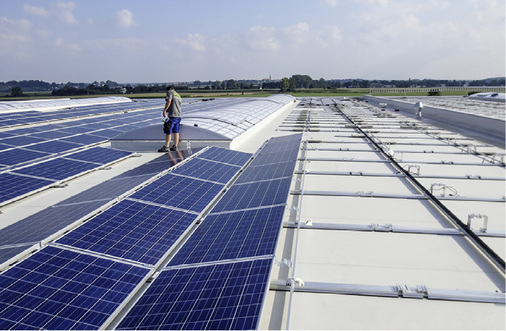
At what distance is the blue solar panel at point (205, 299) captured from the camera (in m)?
4.55

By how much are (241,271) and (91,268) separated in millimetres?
2559

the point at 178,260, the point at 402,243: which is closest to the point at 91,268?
the point at 178,260

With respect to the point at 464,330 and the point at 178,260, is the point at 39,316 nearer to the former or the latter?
the point at 178,260

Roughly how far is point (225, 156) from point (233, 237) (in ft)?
26.3

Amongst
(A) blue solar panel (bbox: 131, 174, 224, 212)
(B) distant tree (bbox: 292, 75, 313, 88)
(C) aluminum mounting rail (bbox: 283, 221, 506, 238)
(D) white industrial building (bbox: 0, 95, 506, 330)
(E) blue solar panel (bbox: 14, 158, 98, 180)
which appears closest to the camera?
(D) white industrial building (bbox: 0, 95, 506, 330)

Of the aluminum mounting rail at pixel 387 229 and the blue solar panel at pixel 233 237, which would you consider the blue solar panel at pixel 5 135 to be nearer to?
the blue solar panel at pixel 233 237

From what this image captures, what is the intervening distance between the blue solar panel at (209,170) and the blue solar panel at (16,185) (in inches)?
178

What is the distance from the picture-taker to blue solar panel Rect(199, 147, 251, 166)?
14.0 meters

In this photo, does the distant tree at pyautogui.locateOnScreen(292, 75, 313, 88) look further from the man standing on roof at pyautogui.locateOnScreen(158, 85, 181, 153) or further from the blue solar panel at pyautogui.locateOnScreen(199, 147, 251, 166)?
the blue solar panel at pyautogui.locateOnScreen(199, 147, 251, 166)

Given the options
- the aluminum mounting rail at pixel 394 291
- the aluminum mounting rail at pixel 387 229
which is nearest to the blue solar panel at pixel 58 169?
the aluminum mounting rail at pixel 387 229

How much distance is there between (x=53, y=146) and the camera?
16875mm

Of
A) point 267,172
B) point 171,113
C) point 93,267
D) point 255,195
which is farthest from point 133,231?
point 171,113

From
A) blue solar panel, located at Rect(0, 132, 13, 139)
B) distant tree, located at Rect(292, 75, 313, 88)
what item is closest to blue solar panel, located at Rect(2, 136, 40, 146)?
blue solar panel, located at Rect(0, 132, 13, 139)

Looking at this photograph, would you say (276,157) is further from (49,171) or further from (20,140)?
(20,140)
